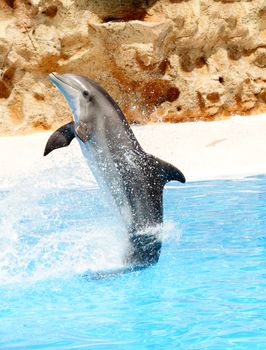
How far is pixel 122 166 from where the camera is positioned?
482 cm

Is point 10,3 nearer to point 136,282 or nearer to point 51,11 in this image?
point 51,11

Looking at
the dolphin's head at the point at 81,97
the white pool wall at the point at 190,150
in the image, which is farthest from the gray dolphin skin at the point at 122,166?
the white pool wall at the point at 190,150

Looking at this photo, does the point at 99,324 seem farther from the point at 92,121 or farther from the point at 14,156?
the point at 14,156

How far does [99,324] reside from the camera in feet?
12.6

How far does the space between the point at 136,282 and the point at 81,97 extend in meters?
1.23

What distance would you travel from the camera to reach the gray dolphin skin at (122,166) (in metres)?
4.77

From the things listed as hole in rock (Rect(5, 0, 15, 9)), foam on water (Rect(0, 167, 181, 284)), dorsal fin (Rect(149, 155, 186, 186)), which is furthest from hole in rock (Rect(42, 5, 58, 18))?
dorsal fin (Rect(149, 155, 186, 186))

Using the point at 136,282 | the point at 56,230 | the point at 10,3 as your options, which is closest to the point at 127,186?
the point at 136,282

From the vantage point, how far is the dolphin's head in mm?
4863

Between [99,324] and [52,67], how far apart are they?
1093 cm

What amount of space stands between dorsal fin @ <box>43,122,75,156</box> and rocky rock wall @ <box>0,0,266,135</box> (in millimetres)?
9087

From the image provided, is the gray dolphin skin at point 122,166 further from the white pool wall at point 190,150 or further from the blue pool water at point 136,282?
the white pool wall at point 190,150

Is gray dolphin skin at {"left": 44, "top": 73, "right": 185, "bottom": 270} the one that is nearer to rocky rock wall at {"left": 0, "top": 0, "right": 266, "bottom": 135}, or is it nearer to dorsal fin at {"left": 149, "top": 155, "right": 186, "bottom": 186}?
dorsal fin at {"left": 149, "top": 155, "right": 186, "bottom": 186}

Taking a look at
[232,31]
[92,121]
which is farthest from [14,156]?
[92,121]
